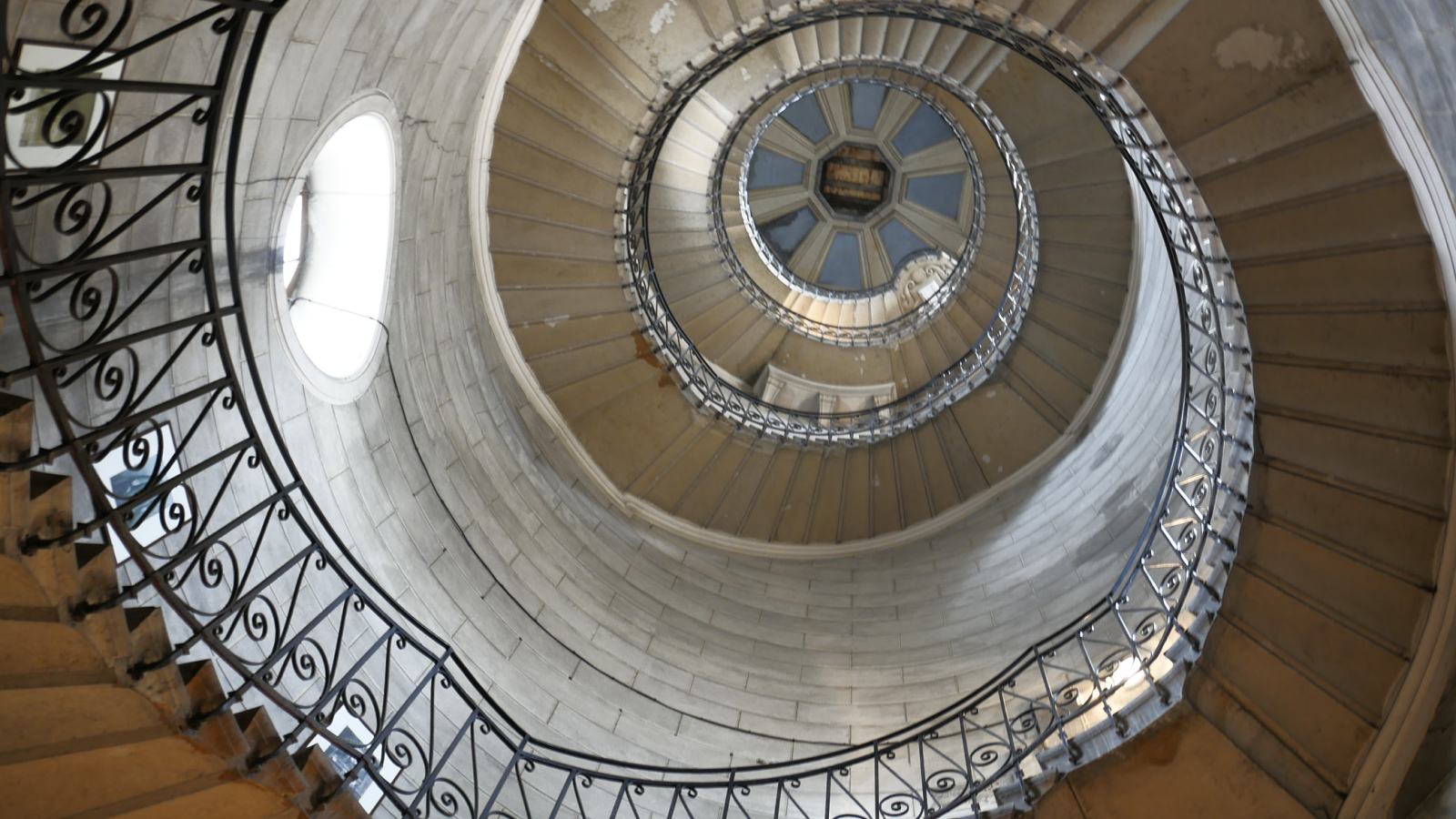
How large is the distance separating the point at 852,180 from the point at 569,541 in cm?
1519

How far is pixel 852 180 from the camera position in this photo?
68.8 feet

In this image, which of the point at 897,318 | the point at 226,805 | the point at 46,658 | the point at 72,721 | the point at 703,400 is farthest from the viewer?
the point at 897,318

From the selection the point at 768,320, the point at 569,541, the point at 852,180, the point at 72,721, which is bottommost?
the point at 72,721

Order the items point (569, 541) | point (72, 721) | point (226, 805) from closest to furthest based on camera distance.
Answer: point (72, 721)
point (226, 805)
point (569, 541)

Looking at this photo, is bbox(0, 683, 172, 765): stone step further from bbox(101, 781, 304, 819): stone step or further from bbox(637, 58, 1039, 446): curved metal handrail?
bbox(637, 58, 1039, 446): curved metal handrail

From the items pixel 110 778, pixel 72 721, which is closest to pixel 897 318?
pixel 110 778

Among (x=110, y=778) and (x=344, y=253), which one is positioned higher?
(x=344, y=253)

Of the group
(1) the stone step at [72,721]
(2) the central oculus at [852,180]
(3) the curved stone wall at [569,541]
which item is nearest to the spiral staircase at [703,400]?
(1) the stone step at [72,721]

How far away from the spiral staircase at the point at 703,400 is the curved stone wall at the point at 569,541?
0.29 m

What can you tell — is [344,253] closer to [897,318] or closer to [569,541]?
[569,541]

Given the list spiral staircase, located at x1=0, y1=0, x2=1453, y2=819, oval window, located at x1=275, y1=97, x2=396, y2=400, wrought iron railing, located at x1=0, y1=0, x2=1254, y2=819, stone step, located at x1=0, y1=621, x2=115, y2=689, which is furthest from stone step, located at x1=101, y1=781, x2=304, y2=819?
oval window, located at x1=275, y1=97, x2=396, y2=400

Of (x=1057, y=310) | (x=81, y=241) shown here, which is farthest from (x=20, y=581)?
(x=1057, y=310)

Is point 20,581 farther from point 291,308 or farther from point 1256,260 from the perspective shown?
point 1256,260

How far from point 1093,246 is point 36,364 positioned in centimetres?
1017
